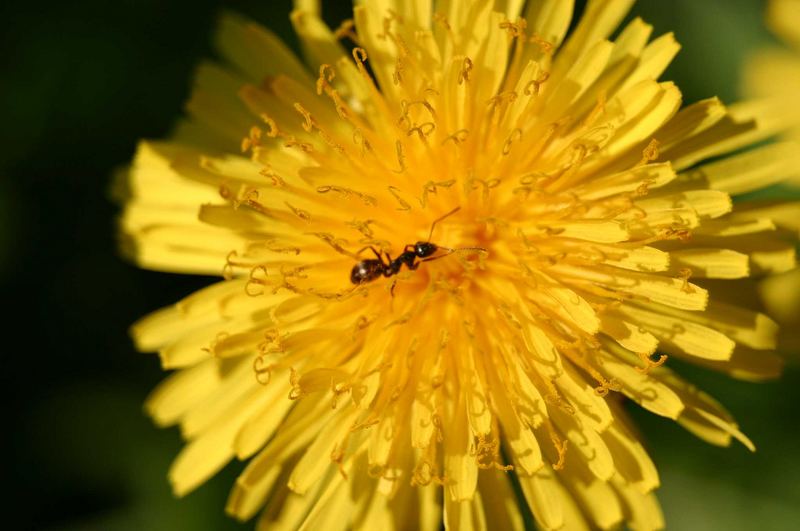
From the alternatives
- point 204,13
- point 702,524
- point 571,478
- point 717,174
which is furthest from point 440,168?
point 702,524

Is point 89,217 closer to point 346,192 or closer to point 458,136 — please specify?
point 346,192

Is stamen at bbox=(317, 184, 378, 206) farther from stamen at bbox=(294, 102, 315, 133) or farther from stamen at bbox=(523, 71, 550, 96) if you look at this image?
stamen at bbox=(523, 71, 550, 96)

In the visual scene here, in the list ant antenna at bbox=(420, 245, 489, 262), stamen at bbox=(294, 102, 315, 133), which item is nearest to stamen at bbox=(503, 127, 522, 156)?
ant antenna at bbox=(420, 245, 489, 262)

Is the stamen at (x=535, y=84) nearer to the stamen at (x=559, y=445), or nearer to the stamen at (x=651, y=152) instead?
the stamen at (x=651, y=152)

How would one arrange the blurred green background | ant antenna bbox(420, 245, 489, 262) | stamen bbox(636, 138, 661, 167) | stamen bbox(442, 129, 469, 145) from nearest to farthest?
stamen bbox(636, 138, 661, 167) < stamen bbox(442, 129, 469, 145) < ant antenna bbox(420, 245, 489, 262) < the blurred green background

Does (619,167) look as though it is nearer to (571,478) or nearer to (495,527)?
(571,478)

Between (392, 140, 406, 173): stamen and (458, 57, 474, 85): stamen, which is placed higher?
(458, 57, 474, 85): stamen

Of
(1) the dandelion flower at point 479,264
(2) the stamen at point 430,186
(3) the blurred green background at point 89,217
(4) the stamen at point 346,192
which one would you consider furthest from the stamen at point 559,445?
(3) the blurred green background at point 89,217
